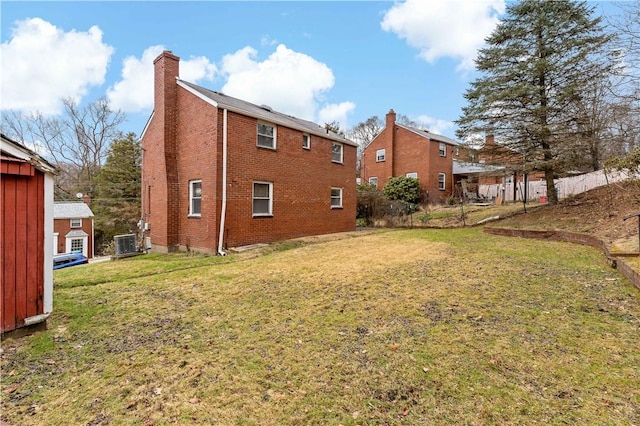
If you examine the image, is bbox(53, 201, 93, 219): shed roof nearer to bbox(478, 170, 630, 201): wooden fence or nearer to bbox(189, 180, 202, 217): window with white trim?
bbox(189, 180, 202, 217): window with white trim

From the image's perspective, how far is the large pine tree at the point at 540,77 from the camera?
12.5m

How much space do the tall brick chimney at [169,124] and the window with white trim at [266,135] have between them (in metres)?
3.44

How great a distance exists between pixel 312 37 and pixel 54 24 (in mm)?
10363

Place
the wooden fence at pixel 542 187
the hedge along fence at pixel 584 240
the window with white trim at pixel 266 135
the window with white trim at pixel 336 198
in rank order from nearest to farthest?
the hedge along fence at pixel 584 240 → the window with white trim at pixel 266 135 → the window with white trim at pixel 336 198 → the wooden fence at pixel 542 187

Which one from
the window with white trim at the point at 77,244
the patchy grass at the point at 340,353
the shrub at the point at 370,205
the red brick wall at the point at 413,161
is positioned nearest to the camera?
the patchy grass at the point at 340,353

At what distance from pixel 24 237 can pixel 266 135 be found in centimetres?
944

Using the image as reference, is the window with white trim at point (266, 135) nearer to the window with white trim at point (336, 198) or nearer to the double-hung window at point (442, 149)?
the window with white trim at point (336, 198)

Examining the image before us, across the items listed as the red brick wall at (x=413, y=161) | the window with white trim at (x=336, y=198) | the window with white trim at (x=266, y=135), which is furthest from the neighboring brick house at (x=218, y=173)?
the red brick wall at (x=413, y=161)

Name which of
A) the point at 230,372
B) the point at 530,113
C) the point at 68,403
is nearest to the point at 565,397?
the point at 230,372

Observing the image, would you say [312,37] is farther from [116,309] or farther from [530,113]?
[116,309]

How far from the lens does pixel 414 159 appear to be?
27.6 metres

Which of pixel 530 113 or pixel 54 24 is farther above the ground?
pixel 54 24

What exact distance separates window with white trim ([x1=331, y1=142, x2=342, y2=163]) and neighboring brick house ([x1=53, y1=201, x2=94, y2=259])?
960 inches

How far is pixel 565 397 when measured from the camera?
249 centimetres
